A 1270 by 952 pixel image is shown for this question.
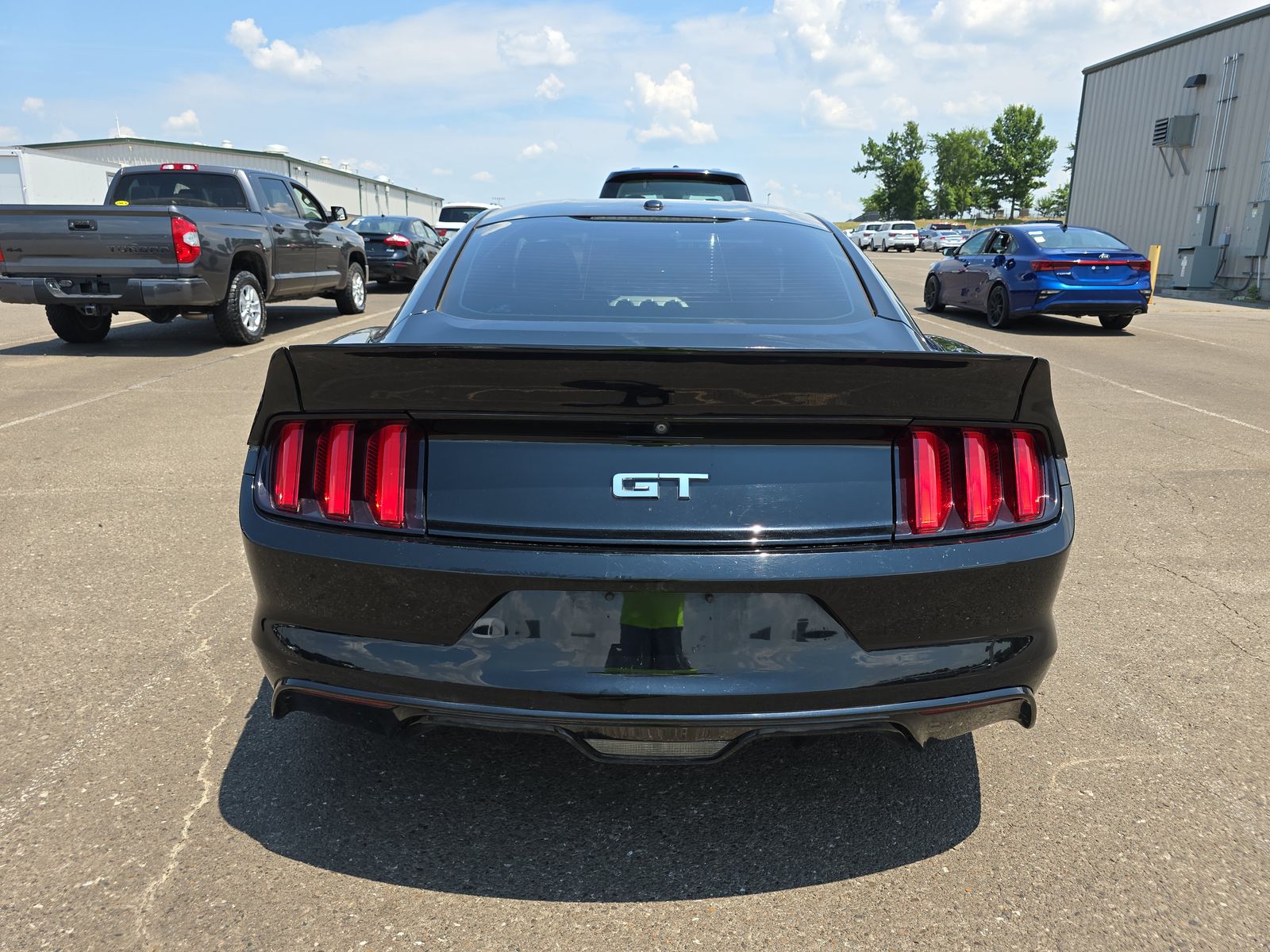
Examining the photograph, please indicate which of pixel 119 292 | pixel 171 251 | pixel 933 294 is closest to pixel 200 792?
pixel 171 251

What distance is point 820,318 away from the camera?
2.80m

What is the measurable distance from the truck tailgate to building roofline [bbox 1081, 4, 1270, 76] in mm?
25236

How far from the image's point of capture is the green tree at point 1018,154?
9750 centimetres

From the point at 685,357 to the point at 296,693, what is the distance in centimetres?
123

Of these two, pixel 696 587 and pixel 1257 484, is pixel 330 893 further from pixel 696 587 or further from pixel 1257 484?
pixel 1257 484

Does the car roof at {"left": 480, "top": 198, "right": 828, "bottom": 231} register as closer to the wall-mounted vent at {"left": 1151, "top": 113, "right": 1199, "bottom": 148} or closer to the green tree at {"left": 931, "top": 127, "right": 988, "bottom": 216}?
the wall-mounted vent at {"left": 1151, "top": 113, "right": 1199, "bottom": 148}

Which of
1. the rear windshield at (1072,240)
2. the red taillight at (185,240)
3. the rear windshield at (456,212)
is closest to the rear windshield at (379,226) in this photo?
the rear windshield at (456,212)

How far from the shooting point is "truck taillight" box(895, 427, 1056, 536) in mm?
2225

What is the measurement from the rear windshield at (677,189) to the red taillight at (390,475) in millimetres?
9376

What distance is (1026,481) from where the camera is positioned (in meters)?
2.32

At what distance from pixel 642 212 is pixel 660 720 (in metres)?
2.01

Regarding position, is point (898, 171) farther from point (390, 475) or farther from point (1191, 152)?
point (390, 475)

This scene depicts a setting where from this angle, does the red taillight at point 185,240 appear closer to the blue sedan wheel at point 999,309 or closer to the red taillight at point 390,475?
the red taillight at point 390,475

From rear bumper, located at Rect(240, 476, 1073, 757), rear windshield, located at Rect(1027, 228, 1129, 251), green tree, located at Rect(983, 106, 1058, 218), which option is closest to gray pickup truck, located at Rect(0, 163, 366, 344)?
rear bumper, located at Rect(240, 476, 1073, 757)
